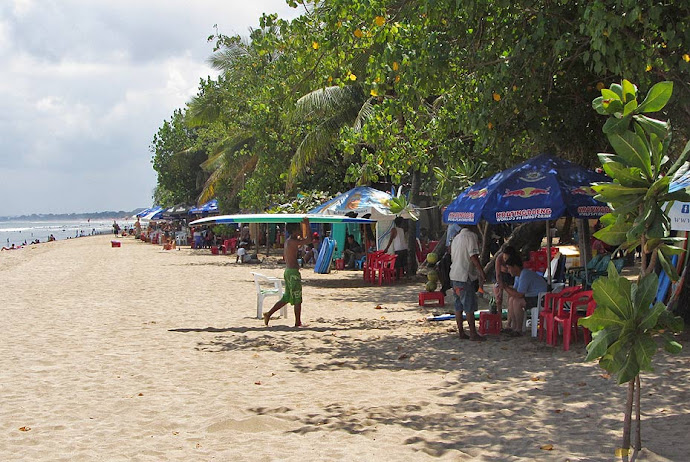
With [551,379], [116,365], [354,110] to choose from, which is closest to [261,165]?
[354,110]

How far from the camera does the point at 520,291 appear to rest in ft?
31.9

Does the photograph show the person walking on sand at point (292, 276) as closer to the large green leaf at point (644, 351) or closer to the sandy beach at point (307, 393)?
the sandy beach at point (307, 393)

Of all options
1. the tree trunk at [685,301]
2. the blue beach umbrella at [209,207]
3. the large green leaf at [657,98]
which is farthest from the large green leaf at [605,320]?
the blue beach umbrella at [209,207]

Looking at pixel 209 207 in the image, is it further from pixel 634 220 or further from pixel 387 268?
pixel 634 220

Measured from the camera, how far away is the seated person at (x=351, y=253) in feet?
75.4

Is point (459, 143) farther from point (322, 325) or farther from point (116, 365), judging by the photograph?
point (116, 365)

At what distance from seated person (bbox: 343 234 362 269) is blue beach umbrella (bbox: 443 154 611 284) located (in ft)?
42.9

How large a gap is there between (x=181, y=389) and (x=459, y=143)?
7675 mm

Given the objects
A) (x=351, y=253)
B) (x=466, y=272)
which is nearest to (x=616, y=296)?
(x=466, y=272)

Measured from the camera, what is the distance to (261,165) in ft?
86.6

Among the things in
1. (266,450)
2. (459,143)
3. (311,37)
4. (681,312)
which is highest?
(311,37)

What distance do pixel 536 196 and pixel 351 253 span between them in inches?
553

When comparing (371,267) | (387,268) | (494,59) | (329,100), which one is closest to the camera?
(494,59)

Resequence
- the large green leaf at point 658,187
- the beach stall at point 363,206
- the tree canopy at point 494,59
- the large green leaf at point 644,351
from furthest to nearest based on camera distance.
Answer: the beach stall at point 363,206
the tree canopy at point 494,59
the large green leaf at point 644,351
the large green leaf at point 658,187
